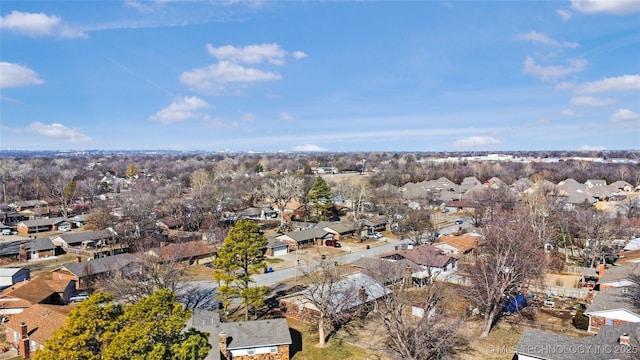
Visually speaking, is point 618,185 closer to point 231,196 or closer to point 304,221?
point 304,221

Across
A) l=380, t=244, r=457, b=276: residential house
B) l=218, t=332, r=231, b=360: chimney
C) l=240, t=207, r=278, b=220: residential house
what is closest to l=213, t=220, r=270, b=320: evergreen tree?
l=218, t=332, r=231, b=360: chimney

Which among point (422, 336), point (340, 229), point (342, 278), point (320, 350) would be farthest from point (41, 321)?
point (340, 229)

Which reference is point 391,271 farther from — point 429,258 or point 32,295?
point 32,295

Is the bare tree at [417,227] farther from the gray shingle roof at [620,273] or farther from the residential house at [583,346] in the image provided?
the residential house at [583,346]

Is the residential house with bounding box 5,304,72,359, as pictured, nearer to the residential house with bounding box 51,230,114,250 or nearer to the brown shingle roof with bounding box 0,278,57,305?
the brown shingle roof with bounding box 0,278,57,305

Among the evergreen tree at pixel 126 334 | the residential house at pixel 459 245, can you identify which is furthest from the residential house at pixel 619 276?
the evergreen tree at pixel 126 334
